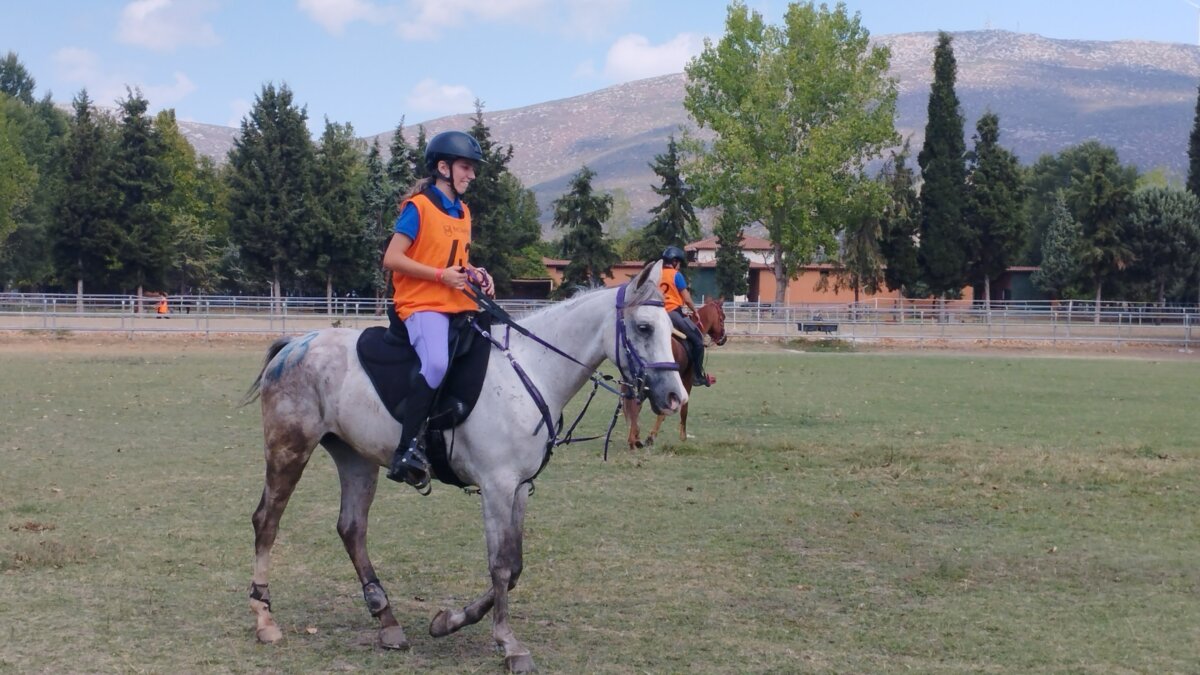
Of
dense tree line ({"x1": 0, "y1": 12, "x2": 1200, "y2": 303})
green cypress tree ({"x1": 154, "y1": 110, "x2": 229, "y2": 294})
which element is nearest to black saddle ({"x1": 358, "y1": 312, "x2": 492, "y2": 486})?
dense tree line ({"x1": 0, "y1": 12, "x2": 1200, "y2": 303})

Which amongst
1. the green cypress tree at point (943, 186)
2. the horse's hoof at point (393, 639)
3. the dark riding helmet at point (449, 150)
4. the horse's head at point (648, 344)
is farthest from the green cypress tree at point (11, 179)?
the horse's head at point (648, 344)

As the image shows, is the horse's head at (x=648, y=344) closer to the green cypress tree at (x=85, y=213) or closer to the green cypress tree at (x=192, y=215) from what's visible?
the green cypress tree at (x=85, y=213)

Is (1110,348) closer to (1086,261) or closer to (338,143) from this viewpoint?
(1086,261)

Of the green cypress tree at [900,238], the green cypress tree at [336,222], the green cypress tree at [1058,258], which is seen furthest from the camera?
the green cypress tree at [1058,258]

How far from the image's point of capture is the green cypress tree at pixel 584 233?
221 ft

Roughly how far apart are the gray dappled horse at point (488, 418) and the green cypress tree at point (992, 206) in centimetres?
6690

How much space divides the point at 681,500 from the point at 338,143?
2367 inches

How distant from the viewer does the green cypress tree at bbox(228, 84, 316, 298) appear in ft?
212

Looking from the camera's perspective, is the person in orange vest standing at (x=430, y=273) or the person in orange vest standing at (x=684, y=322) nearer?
the person in orange vest standing at (x=430, y=273)

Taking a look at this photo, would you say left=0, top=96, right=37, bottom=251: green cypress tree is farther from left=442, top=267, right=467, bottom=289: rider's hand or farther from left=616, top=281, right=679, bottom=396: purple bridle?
left=616, top=281, right=679, bottom=396: purple bridle

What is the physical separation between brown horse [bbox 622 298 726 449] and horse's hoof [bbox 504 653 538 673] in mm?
6198

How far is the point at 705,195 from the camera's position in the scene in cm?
6444

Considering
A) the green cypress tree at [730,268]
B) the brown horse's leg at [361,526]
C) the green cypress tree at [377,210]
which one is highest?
the green cypress tree at [377,210]

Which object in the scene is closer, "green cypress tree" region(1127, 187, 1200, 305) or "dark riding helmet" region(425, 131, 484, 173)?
"dark riding helmet" region(425, 131, 484, 173)
